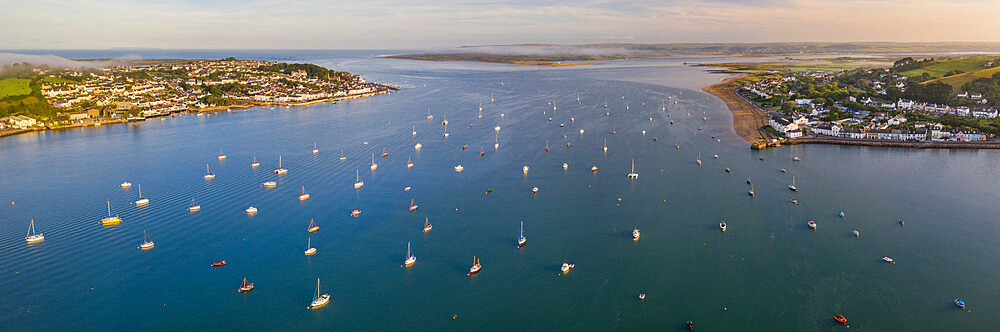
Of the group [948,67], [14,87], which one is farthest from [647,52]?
[14,87]

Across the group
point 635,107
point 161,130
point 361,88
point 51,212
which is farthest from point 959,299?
point 361,88

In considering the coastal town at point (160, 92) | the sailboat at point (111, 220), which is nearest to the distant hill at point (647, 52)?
the coastal town at point (160, 92)

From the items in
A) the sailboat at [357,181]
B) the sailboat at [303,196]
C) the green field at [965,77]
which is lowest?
the sailboat at [303,196]

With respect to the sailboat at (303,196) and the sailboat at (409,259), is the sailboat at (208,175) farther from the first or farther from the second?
the sailboat at (409,259)

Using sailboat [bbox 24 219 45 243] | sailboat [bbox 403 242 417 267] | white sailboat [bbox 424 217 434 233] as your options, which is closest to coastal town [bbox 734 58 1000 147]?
white sailboat [bbox 424 217 434 233]

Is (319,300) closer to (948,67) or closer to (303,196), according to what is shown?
(303,196)

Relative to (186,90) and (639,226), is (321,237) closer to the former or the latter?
(639,226)

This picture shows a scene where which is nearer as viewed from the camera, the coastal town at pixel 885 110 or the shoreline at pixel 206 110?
the coastal town at pixel 885 110
